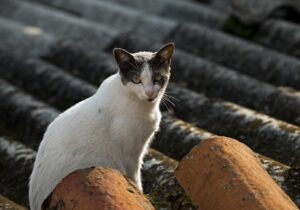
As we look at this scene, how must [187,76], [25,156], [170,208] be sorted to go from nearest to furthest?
1. [170,208]
2. [25,156]
3. [187,76]

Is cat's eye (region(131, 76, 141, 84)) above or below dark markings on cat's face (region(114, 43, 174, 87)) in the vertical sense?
below

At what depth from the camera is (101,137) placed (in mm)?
3920

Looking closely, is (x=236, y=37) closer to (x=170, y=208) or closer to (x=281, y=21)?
(x=281, y=21)

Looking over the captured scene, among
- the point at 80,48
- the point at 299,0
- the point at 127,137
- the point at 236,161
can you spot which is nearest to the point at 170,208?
the point at 236,161

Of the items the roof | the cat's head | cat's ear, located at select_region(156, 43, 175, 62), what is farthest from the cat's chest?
cat's ear, located at select_region(156, 43, 175, 62)

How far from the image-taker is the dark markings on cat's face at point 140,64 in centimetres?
391

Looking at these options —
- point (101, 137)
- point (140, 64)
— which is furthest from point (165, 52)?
point (101, 137)

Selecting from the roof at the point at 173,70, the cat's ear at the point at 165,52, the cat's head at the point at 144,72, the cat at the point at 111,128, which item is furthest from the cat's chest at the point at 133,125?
the cat's ear at the point at 165,52

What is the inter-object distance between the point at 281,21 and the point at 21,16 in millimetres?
3312

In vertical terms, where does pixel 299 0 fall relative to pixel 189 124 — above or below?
above

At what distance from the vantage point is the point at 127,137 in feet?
13.1

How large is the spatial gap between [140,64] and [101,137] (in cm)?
54

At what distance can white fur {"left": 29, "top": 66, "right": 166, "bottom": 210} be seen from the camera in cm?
383

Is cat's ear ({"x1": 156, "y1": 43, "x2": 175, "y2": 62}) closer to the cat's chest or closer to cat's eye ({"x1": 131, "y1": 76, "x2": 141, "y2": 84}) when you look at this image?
cat's eye ({"x1": 131, "y1": 76, "x2": 141, "y2": 84})
